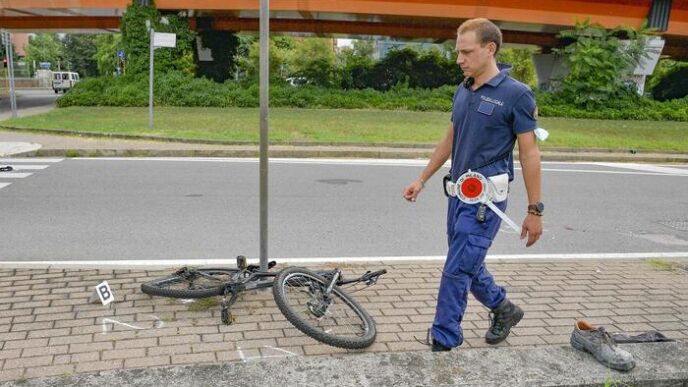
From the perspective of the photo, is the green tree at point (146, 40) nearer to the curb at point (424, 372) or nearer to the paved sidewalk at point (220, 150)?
the paved sidewalk at point (220, 150)

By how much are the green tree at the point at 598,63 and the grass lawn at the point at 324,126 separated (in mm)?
2358

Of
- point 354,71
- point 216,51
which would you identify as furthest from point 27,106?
point 354,71

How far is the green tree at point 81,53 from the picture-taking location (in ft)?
303

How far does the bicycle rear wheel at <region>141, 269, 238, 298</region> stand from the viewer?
14.0 ft

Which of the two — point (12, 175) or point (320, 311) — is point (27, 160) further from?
point (320, 311)

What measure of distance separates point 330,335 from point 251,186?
637 cm

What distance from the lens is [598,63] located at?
25.5m

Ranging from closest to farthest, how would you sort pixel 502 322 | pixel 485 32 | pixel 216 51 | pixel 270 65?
pixel 485 32
pixel 502 322
pixel 216 51
pixel 270 65

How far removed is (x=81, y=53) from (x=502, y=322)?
100 metres

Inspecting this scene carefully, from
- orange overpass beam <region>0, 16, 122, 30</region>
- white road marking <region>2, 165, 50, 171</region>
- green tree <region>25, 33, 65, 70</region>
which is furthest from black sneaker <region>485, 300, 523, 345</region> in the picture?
green tree <region>25, 33, 65, 70</region>

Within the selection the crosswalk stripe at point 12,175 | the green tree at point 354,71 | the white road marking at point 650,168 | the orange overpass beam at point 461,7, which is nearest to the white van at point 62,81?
the orange overpass beam at point 461,7

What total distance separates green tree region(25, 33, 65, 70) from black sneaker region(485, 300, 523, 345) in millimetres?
88154

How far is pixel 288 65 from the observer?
40.0 metres

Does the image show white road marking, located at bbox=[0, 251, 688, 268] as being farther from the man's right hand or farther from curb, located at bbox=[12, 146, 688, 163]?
curb, located at bbox=[12, 146, 688, 163]
